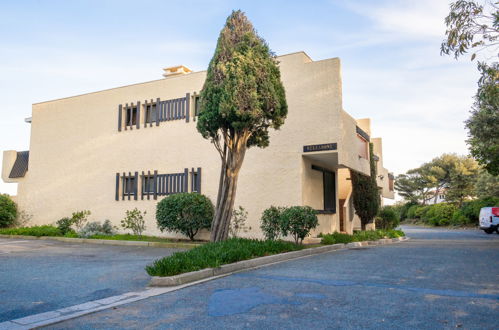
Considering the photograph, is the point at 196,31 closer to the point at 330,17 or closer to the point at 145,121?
the point at 330,17

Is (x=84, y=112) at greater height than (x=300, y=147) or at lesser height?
greater

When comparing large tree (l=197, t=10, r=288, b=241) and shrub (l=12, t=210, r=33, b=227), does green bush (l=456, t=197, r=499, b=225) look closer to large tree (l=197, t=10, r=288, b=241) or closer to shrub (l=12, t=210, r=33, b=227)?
large tree (l=197, t=10, r=288, b=241)

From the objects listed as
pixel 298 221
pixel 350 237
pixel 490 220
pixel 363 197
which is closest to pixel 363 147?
pixel 363 197

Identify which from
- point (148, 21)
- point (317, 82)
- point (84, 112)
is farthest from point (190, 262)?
point (84, 112)

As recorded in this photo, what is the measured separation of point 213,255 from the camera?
8.64m

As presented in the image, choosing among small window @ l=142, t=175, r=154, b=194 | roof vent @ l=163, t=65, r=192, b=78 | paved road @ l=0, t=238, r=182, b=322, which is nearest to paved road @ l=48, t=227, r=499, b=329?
paved road @ l=0, t=238, r=182, b=322

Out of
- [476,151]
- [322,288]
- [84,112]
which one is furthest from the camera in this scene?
[84,112]

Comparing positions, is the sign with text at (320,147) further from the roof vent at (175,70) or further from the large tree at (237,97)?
the roof vent at (175,70)

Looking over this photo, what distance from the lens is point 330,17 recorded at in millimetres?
11117

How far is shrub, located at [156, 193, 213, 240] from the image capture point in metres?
15.6

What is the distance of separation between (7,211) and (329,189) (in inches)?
666

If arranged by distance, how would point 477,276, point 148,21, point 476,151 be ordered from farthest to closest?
point 476,151 → point 148,21 → point 477,276

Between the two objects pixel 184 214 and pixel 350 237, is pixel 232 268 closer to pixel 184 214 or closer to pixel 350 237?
pixel 184 214

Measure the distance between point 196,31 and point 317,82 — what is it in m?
6.57
